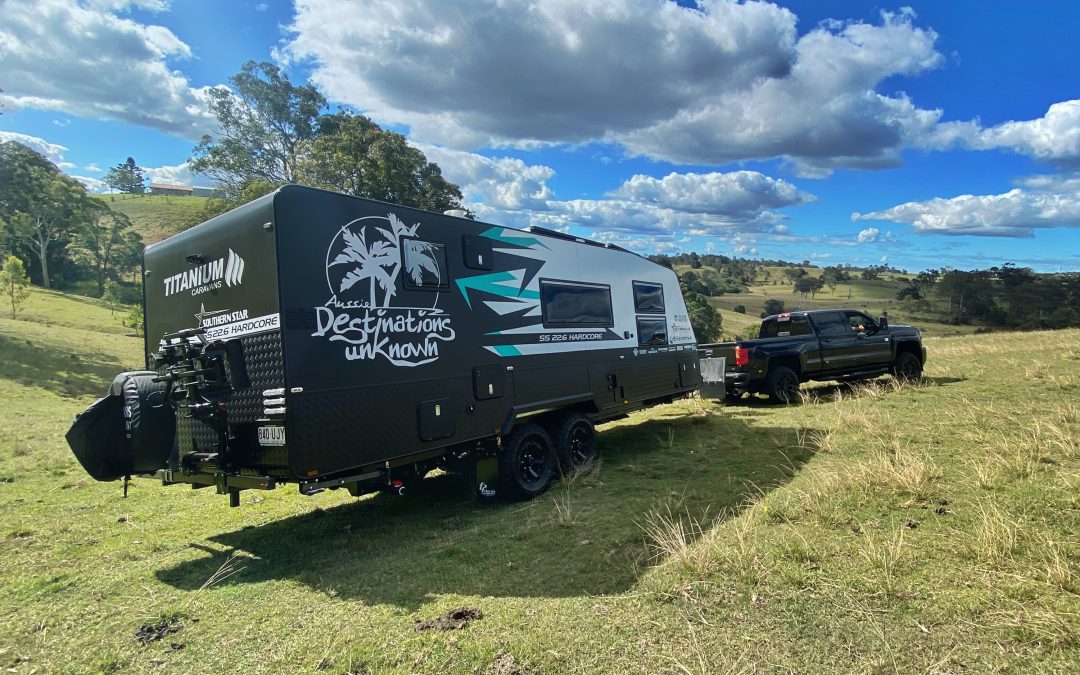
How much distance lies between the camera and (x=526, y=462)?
6777 mm

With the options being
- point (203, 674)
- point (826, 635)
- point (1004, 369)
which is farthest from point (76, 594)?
point (1004, 369)

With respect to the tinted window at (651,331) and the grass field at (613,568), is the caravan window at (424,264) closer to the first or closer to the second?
the grass field at (613,568)

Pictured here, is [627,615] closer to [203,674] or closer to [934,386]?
[203,674]

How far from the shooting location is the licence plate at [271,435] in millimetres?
4680

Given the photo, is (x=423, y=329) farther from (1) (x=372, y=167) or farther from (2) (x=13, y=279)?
(2) (x=13, y=279)

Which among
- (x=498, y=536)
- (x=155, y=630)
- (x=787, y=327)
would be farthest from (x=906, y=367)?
(x=155, y=630)

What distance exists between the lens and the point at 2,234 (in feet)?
146

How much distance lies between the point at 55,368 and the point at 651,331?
74.8ft

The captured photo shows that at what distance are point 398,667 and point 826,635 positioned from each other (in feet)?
7.74

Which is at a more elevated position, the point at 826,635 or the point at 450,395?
the point at 450,395

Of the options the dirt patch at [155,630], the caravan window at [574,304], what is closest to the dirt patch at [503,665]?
the dirt patch at [155,630]

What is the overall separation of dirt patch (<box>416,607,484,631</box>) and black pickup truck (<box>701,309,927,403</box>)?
953 cm

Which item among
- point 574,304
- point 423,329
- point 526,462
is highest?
point 574,304

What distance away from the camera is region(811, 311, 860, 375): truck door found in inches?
513
